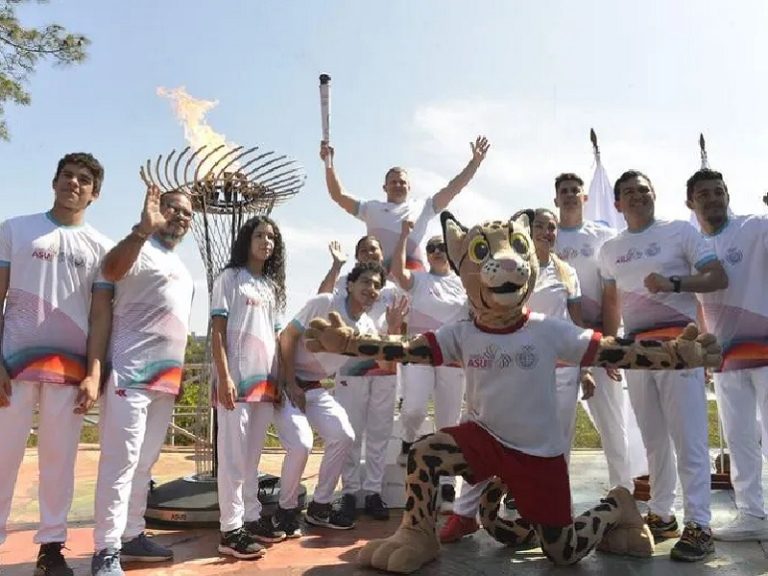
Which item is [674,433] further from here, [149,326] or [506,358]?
[149,326]

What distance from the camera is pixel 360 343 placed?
358 centimetres

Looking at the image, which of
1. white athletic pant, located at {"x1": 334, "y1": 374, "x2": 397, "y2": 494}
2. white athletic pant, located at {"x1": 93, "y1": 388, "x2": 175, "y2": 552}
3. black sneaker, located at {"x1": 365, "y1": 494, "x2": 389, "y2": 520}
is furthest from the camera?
white athletic pant, located at {"x1": 334, "y1": 374, "x2": 397, "y2": 494}

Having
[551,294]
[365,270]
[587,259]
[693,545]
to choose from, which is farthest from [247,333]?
[693,545]

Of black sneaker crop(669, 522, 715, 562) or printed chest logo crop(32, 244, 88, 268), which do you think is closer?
printed chest logo crop(32, 244, 88, 268)

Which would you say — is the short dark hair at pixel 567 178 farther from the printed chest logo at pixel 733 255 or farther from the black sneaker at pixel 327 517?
the black sneaker at pixel 327 517

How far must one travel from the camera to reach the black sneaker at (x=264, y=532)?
4227mm

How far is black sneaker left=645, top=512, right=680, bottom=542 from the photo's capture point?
168 inches

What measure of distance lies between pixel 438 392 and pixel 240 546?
195 cm

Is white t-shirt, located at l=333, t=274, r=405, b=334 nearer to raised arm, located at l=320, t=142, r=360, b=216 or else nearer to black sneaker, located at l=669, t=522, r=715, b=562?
raised arm, located at l=320, t=142, r=360, b=216

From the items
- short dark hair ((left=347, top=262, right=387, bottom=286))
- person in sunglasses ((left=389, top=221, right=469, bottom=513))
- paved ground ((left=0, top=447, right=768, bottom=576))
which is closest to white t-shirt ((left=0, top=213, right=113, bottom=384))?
paved ground ((left=0, top=447, right=768, bottom=576))

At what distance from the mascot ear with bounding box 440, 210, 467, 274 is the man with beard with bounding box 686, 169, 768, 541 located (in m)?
1.73

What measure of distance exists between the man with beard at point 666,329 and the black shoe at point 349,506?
6.50 feet

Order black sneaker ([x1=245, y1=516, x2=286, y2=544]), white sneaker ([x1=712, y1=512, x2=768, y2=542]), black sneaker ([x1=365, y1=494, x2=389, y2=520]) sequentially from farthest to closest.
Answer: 1. black sneaker ([x1=365, y1=494, x2=389, y2=520])
2. black sneaker ([x1=245, y1=516, x2=286, y2=544])
3. white sneaker ([x1=712, y1=512, x2=768, y2=542])

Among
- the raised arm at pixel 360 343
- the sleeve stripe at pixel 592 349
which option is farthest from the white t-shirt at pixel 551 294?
the raised arm at pixel 360 343
